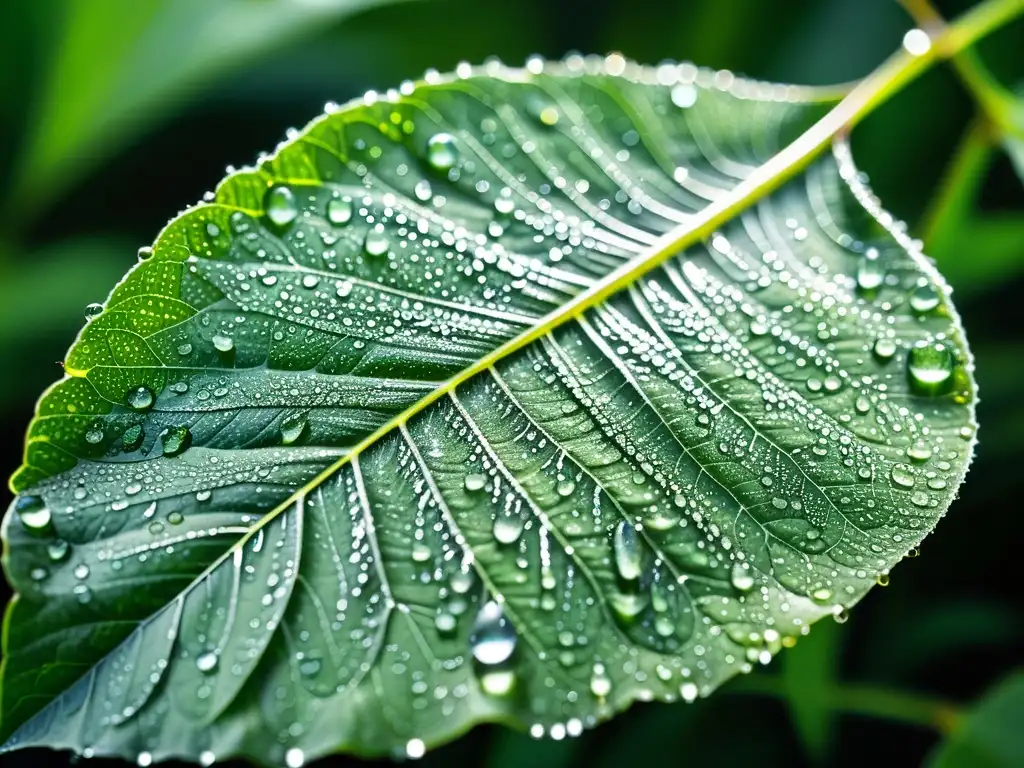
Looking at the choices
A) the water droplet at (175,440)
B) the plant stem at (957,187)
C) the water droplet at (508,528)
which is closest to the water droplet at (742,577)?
the water droplet at (508,528)

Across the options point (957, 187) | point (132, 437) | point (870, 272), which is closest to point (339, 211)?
point (132, 437)

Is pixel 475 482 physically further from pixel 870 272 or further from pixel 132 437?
pixel 870 272

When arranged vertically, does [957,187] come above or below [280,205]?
below

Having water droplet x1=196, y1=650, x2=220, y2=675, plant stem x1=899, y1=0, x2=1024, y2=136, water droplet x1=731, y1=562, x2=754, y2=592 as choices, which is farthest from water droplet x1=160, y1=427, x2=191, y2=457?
plant stem x1=899, y1=0, x2=1024, y2=136

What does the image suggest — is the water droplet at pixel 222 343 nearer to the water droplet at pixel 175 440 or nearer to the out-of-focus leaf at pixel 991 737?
the water droplet at pixel 175 440

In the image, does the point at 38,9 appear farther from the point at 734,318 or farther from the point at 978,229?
the point at 978,229

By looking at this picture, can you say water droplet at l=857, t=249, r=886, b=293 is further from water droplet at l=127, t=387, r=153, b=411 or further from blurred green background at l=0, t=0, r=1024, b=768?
water droplet at l=127, t=387, r=153, b=411


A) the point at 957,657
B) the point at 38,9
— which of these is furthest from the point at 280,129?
the point at 957,657
